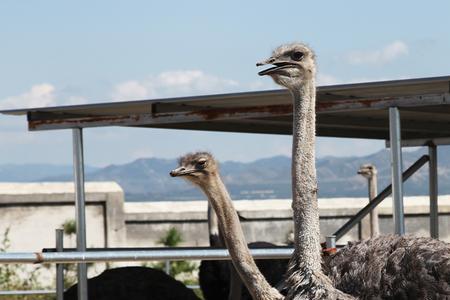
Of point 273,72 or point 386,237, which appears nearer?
point 273,72

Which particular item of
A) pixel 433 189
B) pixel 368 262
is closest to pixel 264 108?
pixel 368 262

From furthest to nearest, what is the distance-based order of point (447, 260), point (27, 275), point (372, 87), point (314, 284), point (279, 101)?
point (27, 275) < point (279, 101) < point (372, 87) < point (447, 260) < point (314, 284)

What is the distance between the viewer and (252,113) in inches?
313

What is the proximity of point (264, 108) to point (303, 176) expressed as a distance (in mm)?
2581

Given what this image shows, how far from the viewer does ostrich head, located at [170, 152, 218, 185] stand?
19.8 feet

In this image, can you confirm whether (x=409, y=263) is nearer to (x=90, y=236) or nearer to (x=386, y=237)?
(x=386, y=237)

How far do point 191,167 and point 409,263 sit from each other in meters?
1.08

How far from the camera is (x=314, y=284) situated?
523 centimetres

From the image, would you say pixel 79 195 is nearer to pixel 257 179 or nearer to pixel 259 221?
pixel 259 221

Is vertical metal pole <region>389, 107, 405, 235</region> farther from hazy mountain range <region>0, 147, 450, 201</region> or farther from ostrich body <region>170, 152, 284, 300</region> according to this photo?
hazy mountain range <region>0, 147, 450, 201</region>

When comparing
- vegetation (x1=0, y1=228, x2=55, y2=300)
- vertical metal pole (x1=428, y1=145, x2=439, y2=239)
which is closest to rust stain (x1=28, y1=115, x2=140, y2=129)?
vertical metal pole (x1=428, y1=145, x2=439, y2=239)

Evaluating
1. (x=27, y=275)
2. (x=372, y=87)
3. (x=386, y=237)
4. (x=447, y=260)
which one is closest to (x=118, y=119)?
(x=372, y=87)

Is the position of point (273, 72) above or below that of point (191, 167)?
above

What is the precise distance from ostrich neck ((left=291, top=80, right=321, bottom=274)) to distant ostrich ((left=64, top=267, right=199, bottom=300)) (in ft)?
12.0
